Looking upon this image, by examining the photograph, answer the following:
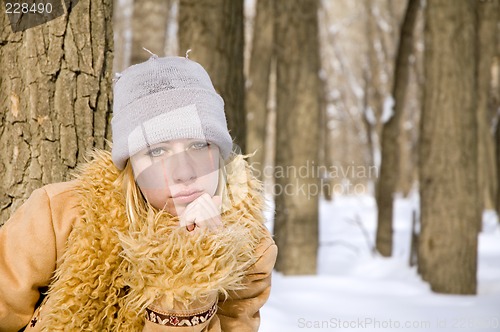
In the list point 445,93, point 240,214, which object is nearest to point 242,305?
point 240,214

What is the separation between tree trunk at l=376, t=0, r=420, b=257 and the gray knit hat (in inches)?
260

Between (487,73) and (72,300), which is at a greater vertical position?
(72,300)

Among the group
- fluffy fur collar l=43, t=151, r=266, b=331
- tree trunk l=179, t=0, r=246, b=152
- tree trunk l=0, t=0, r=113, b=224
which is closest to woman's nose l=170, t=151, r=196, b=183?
fluffy fur collar l=43, t=151, r=266, b=331

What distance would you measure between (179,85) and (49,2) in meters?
0.80

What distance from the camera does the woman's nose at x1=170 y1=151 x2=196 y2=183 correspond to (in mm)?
1897

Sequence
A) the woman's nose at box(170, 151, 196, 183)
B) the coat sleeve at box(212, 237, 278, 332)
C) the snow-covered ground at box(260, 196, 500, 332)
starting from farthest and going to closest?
the snow-covered ground at box(260, 196, 500, 332) < the coat sleeve at box(212, 237, 278, 332) < the woman's nose at box(170, 151, 196, 183)

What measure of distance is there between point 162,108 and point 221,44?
2.46m

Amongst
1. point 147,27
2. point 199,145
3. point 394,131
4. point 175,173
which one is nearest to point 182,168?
point 175,173

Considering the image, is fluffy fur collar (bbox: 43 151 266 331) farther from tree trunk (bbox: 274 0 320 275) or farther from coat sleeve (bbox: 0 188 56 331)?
tree trunk (bbox: 274 0 320 275)

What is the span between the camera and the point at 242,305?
2.08 meters

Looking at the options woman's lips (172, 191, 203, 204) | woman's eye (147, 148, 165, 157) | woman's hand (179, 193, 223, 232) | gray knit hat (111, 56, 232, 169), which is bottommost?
woman's hand (179, 193, 223, 232)

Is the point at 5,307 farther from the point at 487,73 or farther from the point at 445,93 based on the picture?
the point at 487,73

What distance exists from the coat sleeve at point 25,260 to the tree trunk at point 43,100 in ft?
1.40

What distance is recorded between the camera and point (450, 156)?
222 inches
